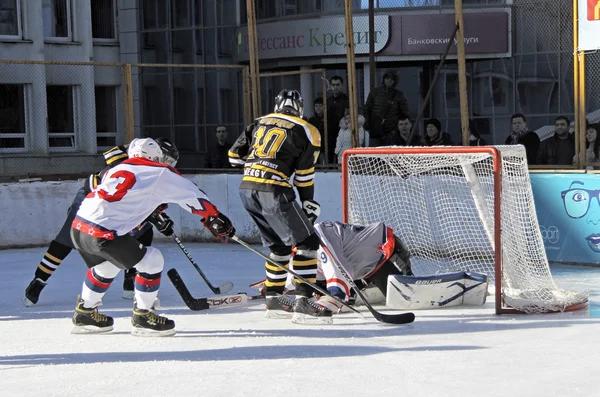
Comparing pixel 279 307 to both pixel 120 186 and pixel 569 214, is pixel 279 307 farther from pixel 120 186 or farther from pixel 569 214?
pixel 569 214

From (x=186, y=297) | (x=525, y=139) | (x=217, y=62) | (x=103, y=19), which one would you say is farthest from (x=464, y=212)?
(x=103, y=19)

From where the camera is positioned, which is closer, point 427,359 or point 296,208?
point 427,359

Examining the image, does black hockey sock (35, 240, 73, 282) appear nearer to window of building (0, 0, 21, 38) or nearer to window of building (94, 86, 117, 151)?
window of building (94, 86, 117, 151)

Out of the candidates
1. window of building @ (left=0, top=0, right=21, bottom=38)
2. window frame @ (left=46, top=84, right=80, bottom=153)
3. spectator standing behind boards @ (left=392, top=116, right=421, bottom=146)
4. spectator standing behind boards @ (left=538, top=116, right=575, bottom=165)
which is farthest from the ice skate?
window of building @ (left=0, top=0, right=21, bottom=38)

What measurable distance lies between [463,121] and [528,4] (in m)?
5.59

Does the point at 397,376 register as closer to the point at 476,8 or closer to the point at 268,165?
the point at 268,165

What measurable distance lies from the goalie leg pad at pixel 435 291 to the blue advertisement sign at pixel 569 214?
1.98 meters

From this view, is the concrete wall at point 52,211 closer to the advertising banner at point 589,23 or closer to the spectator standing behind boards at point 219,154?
the spectator standing behind boards at point 219,154

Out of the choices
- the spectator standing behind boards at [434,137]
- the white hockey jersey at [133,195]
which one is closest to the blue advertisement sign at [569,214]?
the spectator standing behind boards at [434,137]

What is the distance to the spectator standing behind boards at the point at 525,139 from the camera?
842 centimetres

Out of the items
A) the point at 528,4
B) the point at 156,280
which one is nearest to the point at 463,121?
the point at 156,280

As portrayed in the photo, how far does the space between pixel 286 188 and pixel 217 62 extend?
1200 cm

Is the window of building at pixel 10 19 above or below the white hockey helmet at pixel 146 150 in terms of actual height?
above

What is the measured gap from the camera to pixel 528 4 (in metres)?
13.4
